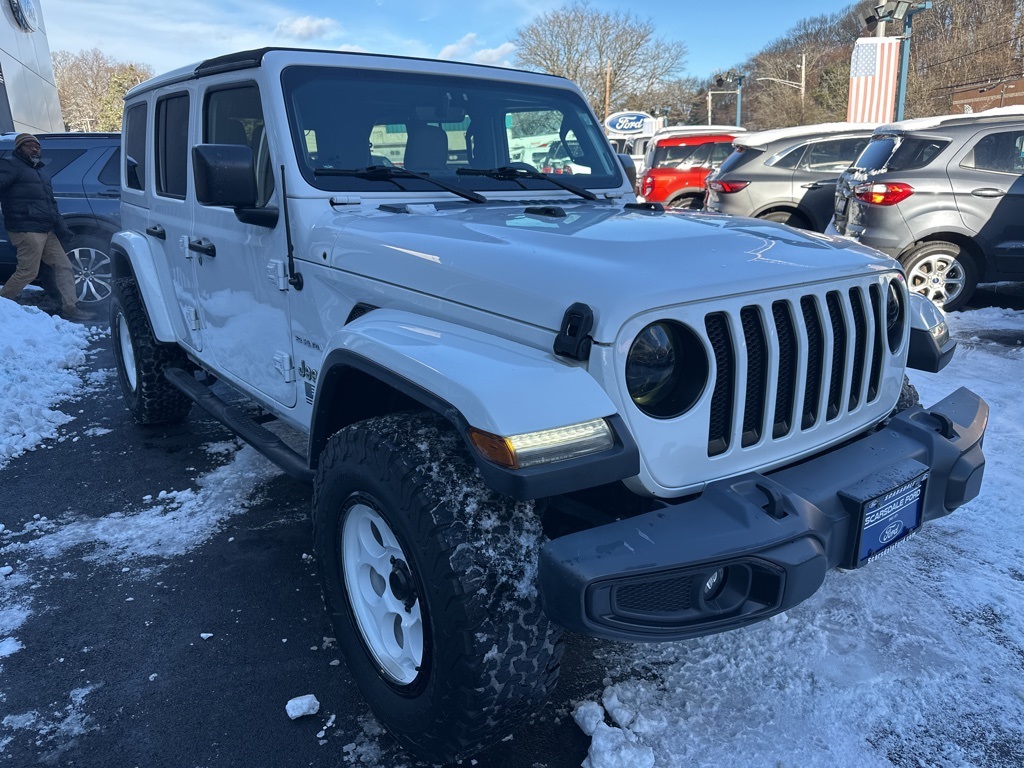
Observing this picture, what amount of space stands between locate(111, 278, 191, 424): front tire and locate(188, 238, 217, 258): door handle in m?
1.08

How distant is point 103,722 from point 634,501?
1841 mm

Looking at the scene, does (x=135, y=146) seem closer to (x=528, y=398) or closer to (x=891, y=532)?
(x=528, y=398)

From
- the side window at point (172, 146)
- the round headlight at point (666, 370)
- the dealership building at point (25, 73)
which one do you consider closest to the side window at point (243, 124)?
the side window at point (172, 146)

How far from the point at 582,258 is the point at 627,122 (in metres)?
30.6

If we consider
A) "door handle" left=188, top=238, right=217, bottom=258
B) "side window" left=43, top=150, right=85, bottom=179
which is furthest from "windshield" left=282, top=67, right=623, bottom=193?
"side window" left=43, top=150, right=85, bottom=179

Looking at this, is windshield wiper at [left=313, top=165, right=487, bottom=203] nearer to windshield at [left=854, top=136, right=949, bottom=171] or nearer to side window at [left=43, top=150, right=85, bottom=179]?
windshield at [left=854, top=136, right=949, bottom=171]

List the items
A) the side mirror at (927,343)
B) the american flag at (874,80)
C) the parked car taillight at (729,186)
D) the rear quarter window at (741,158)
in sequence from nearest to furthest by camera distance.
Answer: the side mirror at (927,343) → the parked car taillight at (729,186) → the rear quarter window at (741,158) → the american flag at (874,80)

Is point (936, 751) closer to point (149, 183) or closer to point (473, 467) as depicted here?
point (473, 467)

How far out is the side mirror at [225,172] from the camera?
267 cm

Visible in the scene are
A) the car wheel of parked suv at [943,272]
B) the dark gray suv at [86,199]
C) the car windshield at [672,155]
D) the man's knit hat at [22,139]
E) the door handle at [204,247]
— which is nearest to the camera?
the door handle at [204,247]

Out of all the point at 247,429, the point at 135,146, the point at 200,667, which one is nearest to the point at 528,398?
the point at 200,667

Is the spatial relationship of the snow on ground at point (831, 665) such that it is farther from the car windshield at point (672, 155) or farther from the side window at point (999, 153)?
the car windshield at point (672, 155)

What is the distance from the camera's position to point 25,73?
811 inches

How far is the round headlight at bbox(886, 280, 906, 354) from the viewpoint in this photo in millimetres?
2669
